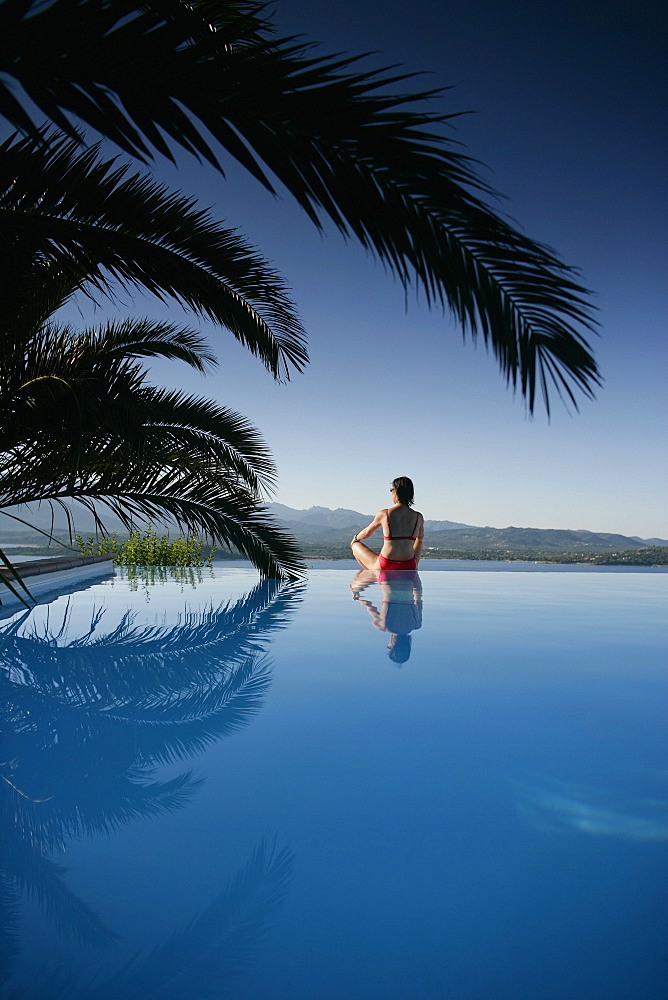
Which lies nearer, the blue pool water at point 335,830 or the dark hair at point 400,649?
the blue pool water at point 335,830

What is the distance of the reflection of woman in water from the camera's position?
4.73 m

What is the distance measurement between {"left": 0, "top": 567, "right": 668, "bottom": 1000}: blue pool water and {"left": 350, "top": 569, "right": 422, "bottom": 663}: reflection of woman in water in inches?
24.2

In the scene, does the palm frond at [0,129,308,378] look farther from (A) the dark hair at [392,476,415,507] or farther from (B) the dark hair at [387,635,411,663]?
(A) the dark hair at [392,476,415,507]

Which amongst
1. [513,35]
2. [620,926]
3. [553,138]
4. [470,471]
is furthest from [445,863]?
[470,471]

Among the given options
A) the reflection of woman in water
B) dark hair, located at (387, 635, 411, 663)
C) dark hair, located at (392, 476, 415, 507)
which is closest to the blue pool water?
dark hair, located at (387, 635, 411, 663)

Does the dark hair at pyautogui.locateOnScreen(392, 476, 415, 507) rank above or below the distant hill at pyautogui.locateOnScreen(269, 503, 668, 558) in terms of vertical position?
above

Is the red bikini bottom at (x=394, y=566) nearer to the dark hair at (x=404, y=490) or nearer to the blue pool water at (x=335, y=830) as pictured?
the dark hair at (x=404, y=490)

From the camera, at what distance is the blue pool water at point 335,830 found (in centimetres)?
123

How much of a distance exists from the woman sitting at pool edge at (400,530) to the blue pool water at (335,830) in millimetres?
5675

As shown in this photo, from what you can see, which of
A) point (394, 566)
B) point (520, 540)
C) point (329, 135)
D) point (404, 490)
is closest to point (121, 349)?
point (404, 490)

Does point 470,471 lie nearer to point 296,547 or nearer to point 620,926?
point 296,547

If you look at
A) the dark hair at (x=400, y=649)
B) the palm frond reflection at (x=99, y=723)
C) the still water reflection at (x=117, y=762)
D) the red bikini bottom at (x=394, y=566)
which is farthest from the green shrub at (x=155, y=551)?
the dark hair at (x=400, y=649)

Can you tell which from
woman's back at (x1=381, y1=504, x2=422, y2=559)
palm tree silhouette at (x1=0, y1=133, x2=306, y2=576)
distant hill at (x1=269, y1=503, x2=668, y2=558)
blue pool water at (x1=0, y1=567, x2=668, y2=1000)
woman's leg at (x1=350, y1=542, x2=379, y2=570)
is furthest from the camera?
distant hill at (x1=269, y1=503, x2=668, y2=558)

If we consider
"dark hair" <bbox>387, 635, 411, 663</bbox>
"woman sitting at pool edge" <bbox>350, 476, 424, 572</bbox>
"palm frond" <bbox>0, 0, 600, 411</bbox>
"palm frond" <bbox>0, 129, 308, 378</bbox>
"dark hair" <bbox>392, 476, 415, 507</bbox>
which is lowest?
"dark hair" <bbox>387, 635, 411, 663</bbox>
